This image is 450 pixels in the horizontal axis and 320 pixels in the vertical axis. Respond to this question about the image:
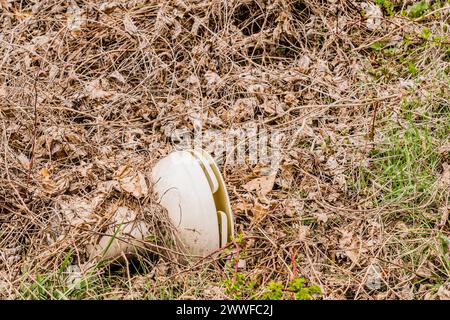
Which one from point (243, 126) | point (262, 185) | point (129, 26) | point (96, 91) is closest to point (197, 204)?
point (262, 185)

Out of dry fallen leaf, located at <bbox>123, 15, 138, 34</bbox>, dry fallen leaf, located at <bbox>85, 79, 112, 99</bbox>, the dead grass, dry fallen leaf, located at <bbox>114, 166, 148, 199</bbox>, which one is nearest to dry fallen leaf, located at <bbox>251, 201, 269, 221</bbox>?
the dead grass

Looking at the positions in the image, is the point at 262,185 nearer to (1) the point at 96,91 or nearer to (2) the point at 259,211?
(2) the point at 259,211

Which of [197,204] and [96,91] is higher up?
[96,91]

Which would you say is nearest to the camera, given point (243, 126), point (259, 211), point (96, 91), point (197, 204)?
point (197, 204)

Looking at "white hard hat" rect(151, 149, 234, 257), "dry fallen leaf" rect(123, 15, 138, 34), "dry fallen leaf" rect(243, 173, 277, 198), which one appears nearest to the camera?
"white hard hat" rect(151, 149, 234, 257)

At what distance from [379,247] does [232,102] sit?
1.53m

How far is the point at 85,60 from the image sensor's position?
195 inches

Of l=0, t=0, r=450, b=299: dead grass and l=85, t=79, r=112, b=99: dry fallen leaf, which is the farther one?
l=85, t=79, r=112, b=99: dry fallen leaf

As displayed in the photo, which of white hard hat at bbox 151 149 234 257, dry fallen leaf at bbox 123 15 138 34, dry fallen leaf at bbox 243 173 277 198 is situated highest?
dry fallen leaf at bbox 123 15 138 34

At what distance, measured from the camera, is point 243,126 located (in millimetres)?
4430

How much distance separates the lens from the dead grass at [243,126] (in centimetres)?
352

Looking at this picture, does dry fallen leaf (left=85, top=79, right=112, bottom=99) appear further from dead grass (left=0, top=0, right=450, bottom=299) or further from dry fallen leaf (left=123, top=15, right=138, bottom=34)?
dry fallen leaf (left=123, top=15, right=138, bottom=34)

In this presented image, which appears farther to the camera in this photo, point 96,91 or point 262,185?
point 96,91

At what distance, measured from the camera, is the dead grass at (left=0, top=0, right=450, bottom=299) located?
352 centimetres
